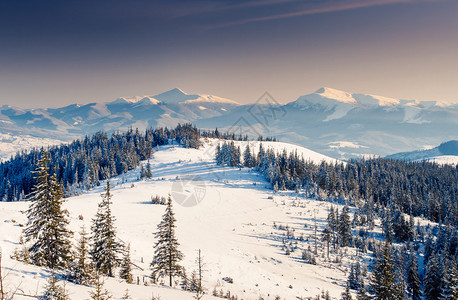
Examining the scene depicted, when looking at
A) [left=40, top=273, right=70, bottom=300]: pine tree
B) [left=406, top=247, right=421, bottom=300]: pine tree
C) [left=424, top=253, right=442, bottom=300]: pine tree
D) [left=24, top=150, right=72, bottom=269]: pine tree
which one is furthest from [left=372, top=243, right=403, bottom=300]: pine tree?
[left=24, top=150, right=72, bottom=269]: pine tree

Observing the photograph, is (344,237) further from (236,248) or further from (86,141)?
(86,141)

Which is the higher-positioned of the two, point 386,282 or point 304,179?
point 304,179

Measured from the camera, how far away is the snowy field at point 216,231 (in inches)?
811

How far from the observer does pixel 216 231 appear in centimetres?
5069

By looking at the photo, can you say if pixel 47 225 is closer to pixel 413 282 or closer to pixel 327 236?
pixel 327 236

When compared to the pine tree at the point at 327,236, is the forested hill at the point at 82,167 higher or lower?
higher

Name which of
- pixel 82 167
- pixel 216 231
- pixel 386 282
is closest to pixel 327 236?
pixel 216 231

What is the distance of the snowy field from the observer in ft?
67.6

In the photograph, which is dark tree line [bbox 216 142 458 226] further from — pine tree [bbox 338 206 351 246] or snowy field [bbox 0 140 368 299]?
pine tree [bbox 338 206 351 246]

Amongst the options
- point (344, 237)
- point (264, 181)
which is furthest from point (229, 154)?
point (344, 237)

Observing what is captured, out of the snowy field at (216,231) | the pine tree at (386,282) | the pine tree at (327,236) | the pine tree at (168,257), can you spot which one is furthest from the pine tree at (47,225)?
the pine tree at (327,236)

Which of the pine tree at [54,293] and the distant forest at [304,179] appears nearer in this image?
the pine tree at [54,293]

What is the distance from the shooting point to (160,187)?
273ft

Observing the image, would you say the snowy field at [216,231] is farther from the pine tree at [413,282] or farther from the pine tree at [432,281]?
the pine tree at [432,281]
